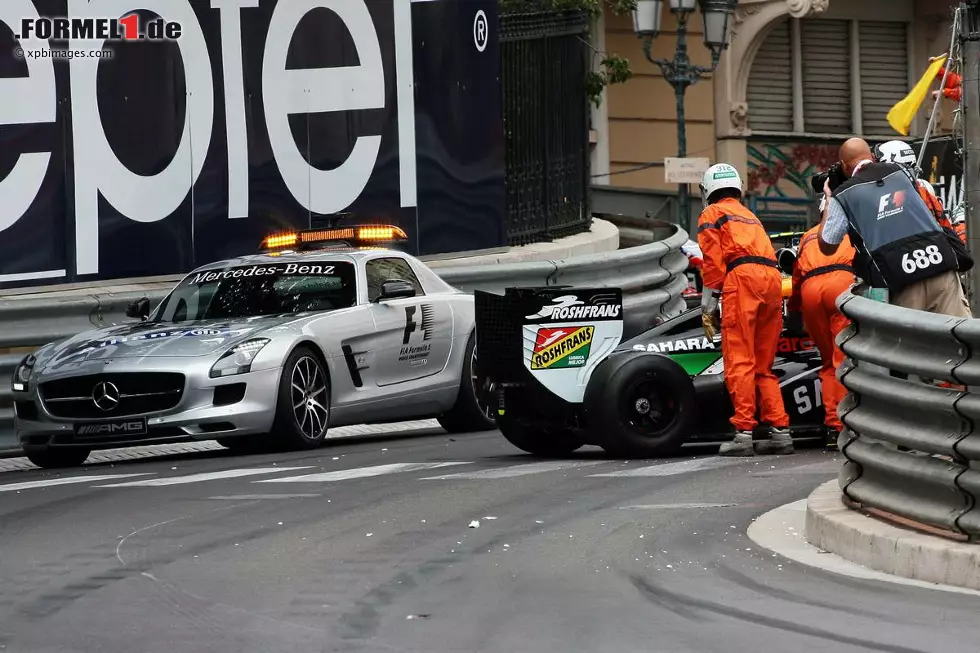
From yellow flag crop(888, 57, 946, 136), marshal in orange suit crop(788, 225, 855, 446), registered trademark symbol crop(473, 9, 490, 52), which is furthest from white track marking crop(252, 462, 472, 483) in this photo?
registered trademark symbol crop(473, 9, 490, 52)

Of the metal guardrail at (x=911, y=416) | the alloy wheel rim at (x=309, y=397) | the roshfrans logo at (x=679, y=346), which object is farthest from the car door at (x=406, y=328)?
the metal guardrail at (x=911, y=416)

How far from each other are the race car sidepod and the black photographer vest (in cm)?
196

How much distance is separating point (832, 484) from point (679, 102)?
17.5 meters

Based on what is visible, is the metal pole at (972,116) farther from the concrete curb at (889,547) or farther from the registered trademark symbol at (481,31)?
the registered trademark symbol at (481,31)

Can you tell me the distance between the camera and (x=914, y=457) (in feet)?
25.6

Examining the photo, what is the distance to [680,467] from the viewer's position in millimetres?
11781

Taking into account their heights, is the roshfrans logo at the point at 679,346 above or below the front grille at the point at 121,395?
above

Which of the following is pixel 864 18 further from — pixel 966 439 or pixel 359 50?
pixel 966 439

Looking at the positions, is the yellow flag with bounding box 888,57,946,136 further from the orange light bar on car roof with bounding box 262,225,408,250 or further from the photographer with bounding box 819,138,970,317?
the photographer with bounding box 819,138,970,317

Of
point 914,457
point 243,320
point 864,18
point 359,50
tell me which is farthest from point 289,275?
point 864,18

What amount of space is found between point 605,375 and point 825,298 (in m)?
1.33

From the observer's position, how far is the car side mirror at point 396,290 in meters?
14.5

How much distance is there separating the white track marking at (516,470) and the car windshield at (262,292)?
282cm

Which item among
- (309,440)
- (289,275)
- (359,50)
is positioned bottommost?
(309,440)
